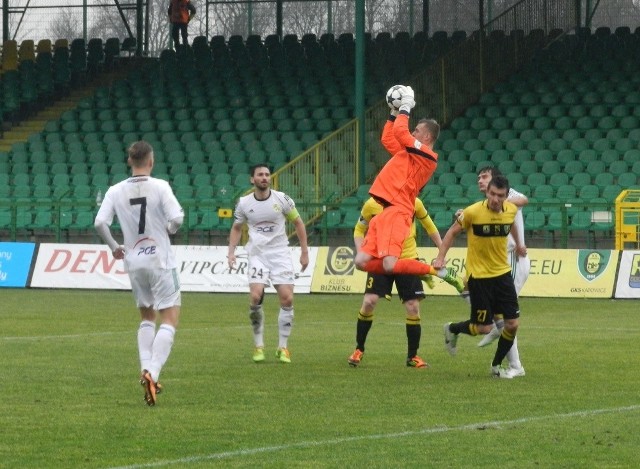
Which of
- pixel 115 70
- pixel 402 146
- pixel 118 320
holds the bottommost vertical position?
pixel 118 320

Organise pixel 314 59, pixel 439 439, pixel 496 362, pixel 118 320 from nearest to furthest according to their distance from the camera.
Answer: pixel 439 439, pixel 496 362, pixel 118 320, pixel 314 59

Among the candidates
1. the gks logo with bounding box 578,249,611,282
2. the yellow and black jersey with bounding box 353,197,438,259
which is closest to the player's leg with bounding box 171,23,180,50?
the gks logo with bounding box 578,249,611,282

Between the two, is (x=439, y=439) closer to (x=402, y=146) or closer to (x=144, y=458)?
(x=144, y=458)

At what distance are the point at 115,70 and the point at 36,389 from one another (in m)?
31.7

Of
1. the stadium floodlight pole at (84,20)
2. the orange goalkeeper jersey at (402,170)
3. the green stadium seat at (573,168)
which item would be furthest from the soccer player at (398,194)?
the stadium floodlight pole at (84,20)

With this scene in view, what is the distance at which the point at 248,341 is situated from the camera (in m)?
17.2

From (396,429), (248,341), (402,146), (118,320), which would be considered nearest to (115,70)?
(118,320)

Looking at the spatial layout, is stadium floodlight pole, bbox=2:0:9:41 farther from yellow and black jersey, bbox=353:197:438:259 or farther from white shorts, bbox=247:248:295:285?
yellow and black jersey, bbox=353:197:438:259

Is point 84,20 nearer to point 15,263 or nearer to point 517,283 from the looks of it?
point 15,263

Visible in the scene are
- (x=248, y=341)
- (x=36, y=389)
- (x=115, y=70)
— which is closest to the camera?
(x=36, y=389)

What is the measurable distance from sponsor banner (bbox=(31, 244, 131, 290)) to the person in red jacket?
41.2 feet

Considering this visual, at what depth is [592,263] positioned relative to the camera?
84.4 feet

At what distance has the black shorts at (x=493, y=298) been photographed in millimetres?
12797

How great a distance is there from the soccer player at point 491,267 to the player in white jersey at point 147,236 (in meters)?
2.87
